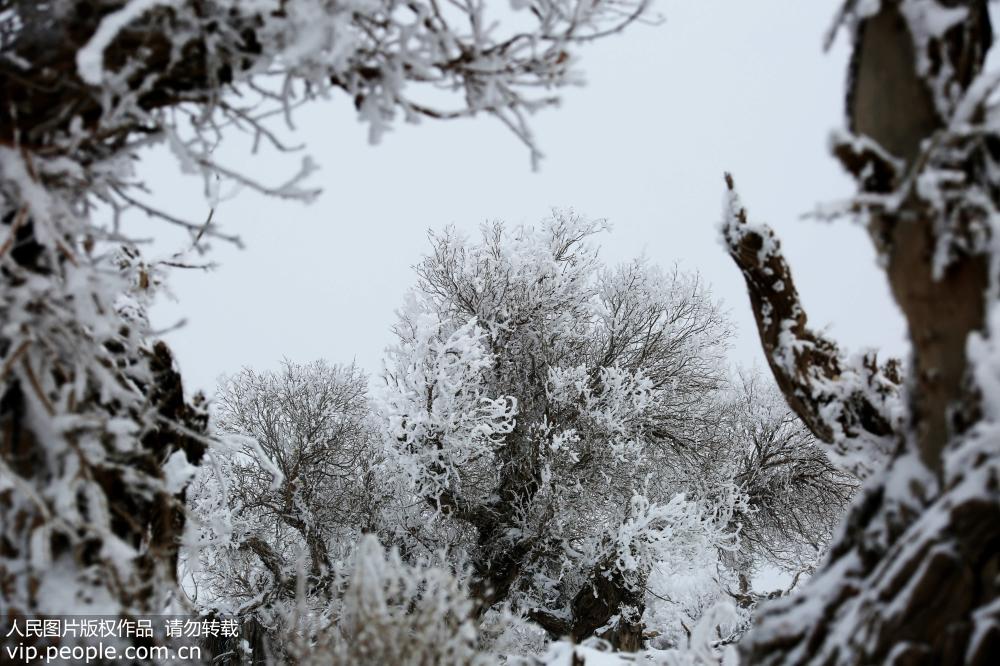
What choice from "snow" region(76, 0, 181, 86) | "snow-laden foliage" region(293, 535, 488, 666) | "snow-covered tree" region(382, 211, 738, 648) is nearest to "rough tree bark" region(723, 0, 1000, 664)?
"snow-laden foliage" region(293, 535, 488, 666)

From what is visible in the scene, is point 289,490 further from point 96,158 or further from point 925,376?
point 925,376

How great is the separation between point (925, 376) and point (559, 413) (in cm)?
1000

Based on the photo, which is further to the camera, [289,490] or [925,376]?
[289,490]

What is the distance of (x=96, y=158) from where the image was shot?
2.17 meters

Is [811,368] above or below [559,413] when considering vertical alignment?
below

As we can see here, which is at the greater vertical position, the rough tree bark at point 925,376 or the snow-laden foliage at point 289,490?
the snow-laden foliage at point 289,490

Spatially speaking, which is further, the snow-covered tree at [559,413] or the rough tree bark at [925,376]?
the snow-covered tree at [559,413]

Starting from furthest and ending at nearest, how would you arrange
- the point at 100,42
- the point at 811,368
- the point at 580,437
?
the point at 580,437
the point at 811,368
the point at 100,42

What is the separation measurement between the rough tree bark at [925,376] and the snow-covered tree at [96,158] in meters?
1.21

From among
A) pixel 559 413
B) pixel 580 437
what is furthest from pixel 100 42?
pixel 580 437

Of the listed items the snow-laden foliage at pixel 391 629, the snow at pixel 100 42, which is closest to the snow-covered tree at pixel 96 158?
the snow at pixel 100 42

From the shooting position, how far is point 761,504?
42.0ft

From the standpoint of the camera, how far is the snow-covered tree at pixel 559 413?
10.5 m

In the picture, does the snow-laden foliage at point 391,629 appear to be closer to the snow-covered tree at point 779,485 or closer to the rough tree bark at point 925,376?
the rough tree bark at point 925,376
